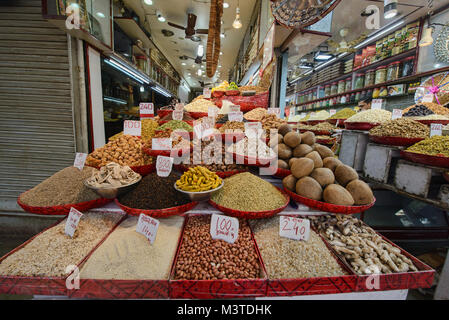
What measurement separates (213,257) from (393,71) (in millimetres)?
4983

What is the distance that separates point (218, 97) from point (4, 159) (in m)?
3.19

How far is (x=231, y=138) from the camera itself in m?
1.56

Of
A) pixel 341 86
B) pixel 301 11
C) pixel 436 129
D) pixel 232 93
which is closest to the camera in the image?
pixel 301 11

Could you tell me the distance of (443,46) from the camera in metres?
2.91

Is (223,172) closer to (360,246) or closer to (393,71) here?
(360,246)

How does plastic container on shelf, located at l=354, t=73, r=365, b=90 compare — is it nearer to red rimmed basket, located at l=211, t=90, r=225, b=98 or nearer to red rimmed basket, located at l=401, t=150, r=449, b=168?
red rimmed basket, located at l=401, t=150, r=449, b=168

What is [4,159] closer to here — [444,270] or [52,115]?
[52,115]

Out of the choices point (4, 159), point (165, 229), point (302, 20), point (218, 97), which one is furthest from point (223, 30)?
point (165, 229)

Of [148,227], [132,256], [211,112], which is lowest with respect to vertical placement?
[132,256]

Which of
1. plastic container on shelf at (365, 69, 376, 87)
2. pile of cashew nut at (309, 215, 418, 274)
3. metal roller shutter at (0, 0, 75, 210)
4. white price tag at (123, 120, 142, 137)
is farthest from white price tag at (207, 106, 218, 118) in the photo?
plastic container on shelf at (365, 69, 376, 87)

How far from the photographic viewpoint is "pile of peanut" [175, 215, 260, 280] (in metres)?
0.89

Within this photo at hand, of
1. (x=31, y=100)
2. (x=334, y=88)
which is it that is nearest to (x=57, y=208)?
(x=31, y=100)

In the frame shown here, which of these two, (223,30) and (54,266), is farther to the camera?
(223,30)

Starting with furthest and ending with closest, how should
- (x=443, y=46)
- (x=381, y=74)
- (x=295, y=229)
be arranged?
1. (x=381, y=74)
2. (x=443, y=46)
3. (x=295, y=229)
